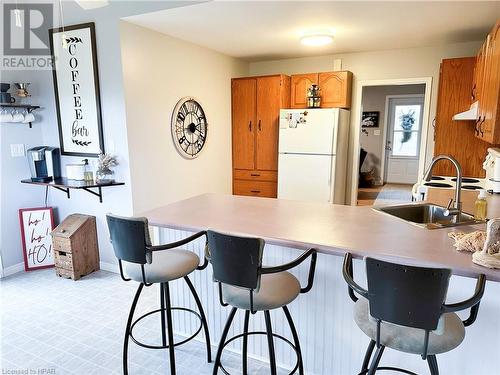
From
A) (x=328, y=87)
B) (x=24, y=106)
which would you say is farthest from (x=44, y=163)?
(x=328, y=87)

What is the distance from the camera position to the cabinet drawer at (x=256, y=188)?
4523 mm

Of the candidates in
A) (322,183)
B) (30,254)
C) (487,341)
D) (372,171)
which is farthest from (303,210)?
(372,171)

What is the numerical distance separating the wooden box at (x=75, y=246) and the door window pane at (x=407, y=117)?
718 cm

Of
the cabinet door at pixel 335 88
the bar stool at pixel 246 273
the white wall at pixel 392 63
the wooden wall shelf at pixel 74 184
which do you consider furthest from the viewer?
the cabinet door at pixel 335 88

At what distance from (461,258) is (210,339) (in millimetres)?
1534

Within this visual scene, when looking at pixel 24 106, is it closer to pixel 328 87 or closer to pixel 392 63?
pixel 328 87

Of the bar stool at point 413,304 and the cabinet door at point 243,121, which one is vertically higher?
the cabinet door at point 243,121

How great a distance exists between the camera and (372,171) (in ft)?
26.4

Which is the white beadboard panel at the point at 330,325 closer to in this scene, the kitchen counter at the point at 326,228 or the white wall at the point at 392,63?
the kitchen counter at the point at 326,228

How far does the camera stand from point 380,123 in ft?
26.4

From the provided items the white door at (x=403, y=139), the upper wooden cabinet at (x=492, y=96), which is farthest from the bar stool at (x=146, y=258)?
the white door at (x=403, y=139)

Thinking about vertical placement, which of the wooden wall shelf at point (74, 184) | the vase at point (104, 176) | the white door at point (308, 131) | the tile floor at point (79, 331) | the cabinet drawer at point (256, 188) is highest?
the white door at point (308, 131)

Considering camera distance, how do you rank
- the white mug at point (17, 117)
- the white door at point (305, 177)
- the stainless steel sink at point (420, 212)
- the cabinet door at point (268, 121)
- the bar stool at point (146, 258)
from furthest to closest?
the cabinet door at point (268, 121), the white door at point (305, 177), the white mug at point (17, 117), the stainless steel sink at point (420, 212), the bar stool at point (146, 258)

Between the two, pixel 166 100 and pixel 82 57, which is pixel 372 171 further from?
pixel 82 57
